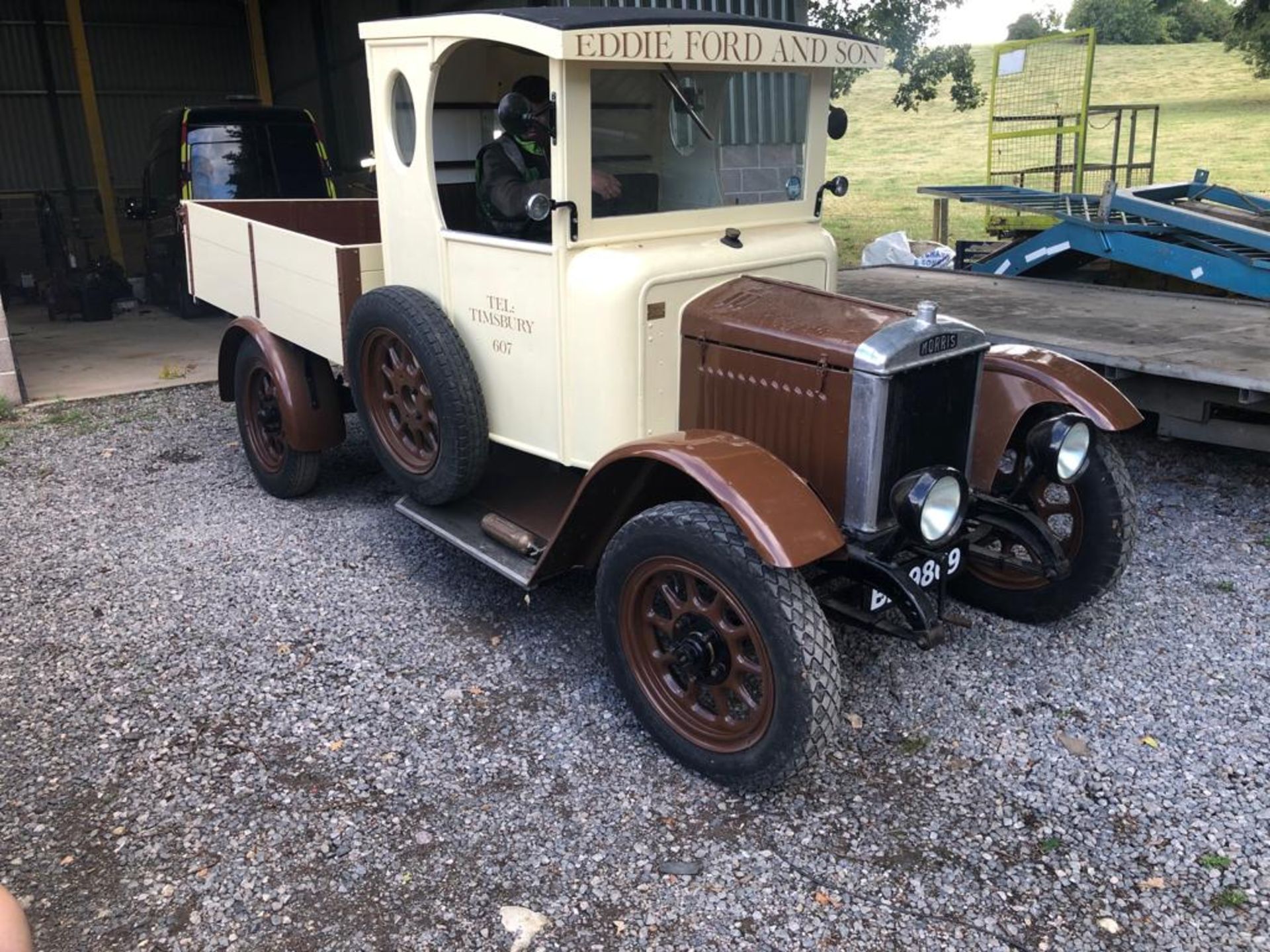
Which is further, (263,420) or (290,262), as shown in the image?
(263,420)

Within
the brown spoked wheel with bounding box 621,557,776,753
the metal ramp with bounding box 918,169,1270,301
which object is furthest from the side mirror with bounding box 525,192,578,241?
the metal ramp with bounding box 918,169,1270,301

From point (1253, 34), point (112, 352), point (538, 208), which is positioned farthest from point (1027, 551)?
point (1253, 34)

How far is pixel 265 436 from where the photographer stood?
5.23m

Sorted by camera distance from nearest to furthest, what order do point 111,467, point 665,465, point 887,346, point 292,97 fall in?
point 887,346, point 665,465, point 111,467, point 292,97

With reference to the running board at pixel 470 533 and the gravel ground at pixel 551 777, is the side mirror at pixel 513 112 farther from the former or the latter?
the gravel ground at pixel 551 777

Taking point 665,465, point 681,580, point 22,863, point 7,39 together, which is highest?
point 7,39

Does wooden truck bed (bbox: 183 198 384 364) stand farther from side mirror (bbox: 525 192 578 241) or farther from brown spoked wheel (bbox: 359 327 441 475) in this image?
side mirror (bbox: 525 192 578 241)

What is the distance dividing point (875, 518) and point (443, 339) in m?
1.73

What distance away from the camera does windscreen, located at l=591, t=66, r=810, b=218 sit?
3.32 meters

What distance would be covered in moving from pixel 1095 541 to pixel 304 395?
3.48m

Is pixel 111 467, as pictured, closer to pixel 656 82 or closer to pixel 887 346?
pixel 656 82

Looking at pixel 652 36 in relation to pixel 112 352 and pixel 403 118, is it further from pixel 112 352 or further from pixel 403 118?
pixel 112 352

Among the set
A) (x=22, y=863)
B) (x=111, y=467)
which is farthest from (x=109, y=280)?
(x=22, y=863)

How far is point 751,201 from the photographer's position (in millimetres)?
3756
